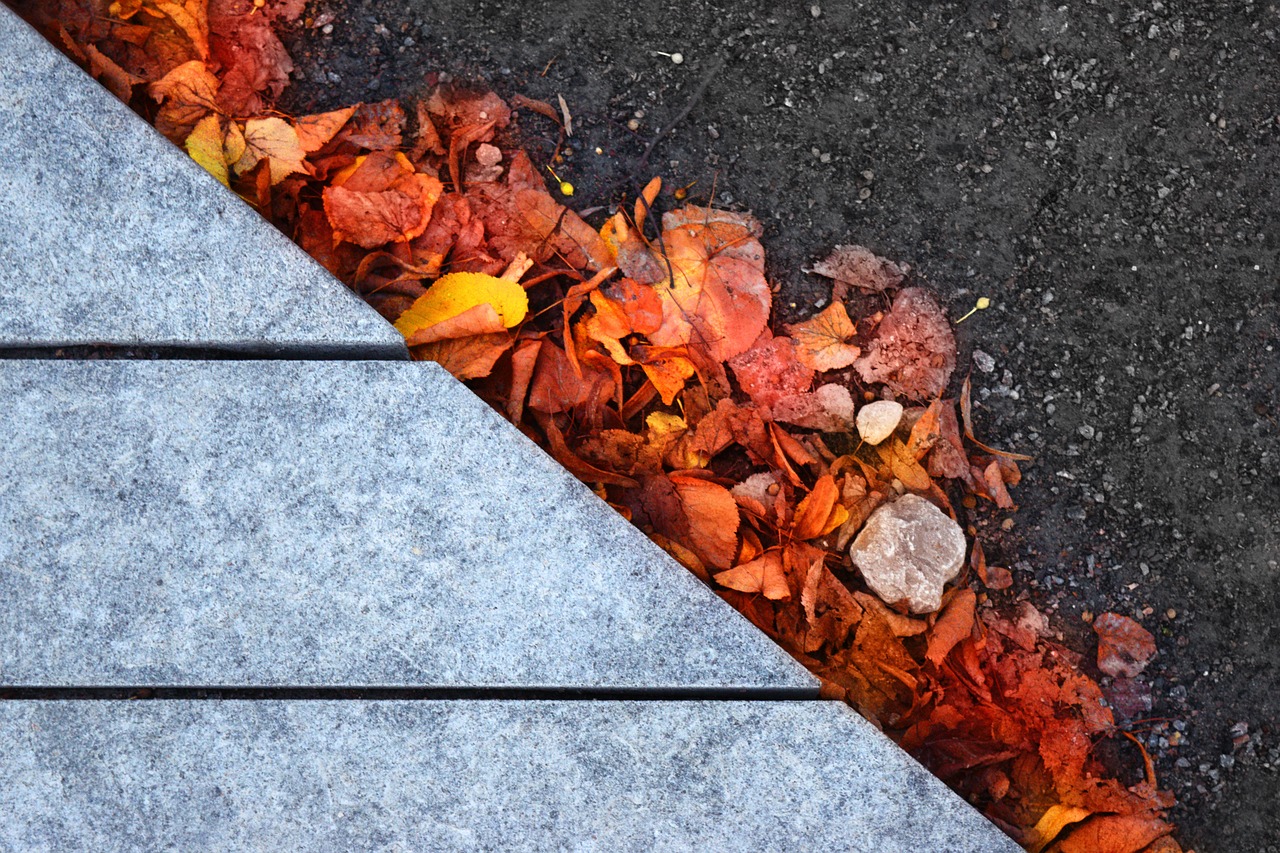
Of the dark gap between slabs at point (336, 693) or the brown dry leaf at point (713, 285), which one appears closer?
the dark gap between slabs at point (336, 693)

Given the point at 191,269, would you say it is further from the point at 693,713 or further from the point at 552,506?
the point at 693,713

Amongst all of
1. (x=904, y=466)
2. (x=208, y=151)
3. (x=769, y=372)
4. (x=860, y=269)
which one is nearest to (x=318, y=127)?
(x=208, y=151)

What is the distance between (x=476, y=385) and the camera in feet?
6.88

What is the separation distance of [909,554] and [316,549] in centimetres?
135

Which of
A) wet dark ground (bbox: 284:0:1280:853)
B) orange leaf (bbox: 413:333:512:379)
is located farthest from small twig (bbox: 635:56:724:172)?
orange leaf (bbox: 413:333:512:379)

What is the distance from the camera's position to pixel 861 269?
228 cm

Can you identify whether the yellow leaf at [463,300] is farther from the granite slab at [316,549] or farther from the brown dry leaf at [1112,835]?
the brown dry leaf at [1112,835]

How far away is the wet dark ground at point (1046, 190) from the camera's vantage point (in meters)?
2.23

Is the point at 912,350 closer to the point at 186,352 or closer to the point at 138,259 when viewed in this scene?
the point at 186,352

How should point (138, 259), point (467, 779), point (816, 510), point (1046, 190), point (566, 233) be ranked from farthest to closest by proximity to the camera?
point (1046, 190)
point (566, 233)
point (816, 510)
point (138, 259)
point (467, 779)

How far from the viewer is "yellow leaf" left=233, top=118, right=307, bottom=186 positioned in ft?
7.06

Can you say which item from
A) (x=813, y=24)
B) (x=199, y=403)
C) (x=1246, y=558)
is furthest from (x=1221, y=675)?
(x=199, y=403)

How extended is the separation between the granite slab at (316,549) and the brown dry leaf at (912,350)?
0.76m

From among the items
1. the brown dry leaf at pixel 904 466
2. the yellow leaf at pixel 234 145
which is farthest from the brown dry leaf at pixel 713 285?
the yellow leaf at pixel 234 145
